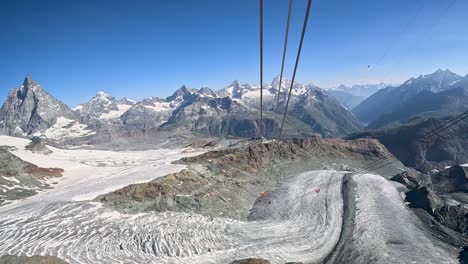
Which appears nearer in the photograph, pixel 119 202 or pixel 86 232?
pixel 86 232

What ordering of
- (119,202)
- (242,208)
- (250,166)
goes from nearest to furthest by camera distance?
(119,202)
(242,208)
(250,166)

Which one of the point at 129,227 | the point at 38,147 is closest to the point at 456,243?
the point at 129,227

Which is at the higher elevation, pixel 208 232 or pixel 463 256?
pixel 208 232

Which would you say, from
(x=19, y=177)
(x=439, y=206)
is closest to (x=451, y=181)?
(x=439, y=206)

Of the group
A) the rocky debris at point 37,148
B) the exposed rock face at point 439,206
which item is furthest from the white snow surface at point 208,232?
the rocky debris at point 37,148

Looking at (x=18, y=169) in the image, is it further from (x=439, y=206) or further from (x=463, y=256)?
(x=439, y=206)

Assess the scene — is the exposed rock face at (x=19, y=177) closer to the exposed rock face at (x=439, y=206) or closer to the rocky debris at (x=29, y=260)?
the rocky debris at (x=29, y=260)

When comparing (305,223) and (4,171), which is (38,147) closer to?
(4,171)
